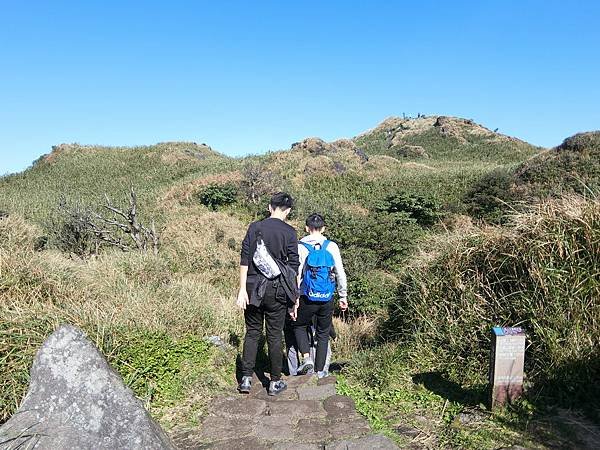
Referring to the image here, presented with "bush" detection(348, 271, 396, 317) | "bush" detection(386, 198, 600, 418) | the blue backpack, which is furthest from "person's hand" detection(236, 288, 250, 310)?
"bush" detection(348, 271, 396, 317)

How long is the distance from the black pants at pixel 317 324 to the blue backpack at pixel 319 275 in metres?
0.09

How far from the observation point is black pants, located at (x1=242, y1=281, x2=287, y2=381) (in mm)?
3666

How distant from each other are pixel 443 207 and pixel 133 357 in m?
17.2

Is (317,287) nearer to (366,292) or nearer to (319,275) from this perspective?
(319,275)

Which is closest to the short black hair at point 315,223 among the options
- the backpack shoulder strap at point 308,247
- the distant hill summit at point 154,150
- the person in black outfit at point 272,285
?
the backpack shoulder strap at point 308,247

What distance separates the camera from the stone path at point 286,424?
2934 mm

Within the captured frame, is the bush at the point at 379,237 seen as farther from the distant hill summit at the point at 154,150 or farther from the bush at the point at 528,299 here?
the distant hill summit at the point at 154,150

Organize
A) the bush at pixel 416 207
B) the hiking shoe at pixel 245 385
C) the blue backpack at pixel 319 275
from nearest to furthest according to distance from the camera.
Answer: the hiking shoe at pixel 245 385 < the blue backpack at pixel 319 275 < the bush at pixel 416 207

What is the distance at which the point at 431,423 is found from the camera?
10.4ft

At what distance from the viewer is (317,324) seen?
4289 mm

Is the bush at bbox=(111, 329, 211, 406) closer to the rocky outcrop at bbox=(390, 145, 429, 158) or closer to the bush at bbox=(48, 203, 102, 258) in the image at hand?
the bush at bbox=(48, 203, 102, 258)

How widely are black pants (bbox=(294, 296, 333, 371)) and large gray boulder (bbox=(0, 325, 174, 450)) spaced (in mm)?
1872

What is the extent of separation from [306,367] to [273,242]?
5.04 ft

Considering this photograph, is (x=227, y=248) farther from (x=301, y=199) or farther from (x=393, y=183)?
(x=393, y=183)
